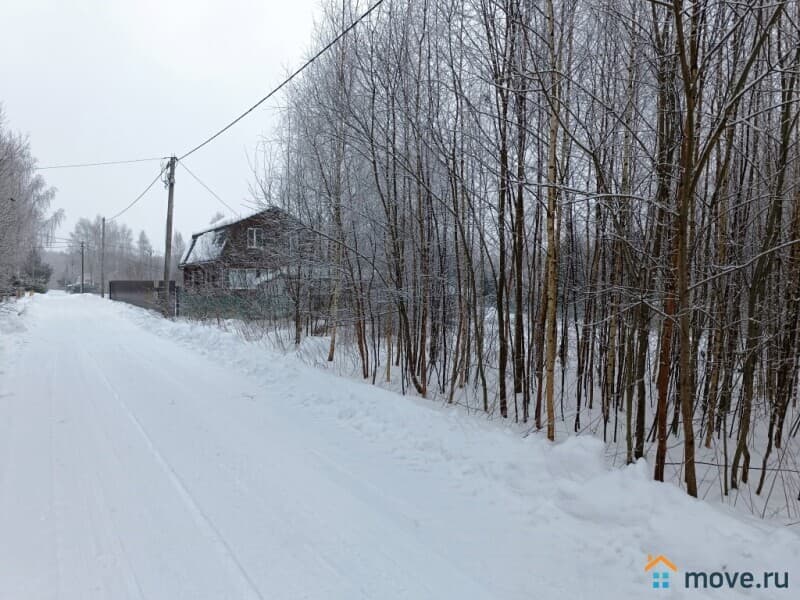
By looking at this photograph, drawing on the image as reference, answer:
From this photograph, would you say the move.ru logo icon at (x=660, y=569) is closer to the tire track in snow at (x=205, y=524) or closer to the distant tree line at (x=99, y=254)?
the tire track in snow at (x=205, y=524)

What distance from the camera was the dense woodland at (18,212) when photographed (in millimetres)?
18266

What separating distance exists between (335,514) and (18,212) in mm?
31010

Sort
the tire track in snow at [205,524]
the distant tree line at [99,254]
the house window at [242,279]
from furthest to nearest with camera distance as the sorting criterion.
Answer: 1. the distant tree line at [99,254]
2. the house window at [242,279]
3. the tire track in snow at [205,524]

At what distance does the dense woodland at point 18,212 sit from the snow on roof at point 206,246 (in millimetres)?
7852

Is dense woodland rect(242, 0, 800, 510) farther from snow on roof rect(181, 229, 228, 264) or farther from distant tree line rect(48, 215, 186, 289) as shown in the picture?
distant tree line rect(48, 215, 186, 289)

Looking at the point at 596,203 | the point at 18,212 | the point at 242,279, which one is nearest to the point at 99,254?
the point at 18,212

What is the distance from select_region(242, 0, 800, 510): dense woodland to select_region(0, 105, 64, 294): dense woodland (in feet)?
45.9

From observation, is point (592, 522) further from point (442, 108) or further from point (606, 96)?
point (442, 108)

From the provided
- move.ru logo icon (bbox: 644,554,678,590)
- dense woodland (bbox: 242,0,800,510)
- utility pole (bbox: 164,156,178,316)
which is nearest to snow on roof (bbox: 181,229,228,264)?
utility pole (bbox: 164,156,178,316)

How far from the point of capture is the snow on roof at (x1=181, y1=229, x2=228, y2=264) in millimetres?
24039

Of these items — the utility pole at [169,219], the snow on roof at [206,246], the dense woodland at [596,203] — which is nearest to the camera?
the dense woodland at [596,203]

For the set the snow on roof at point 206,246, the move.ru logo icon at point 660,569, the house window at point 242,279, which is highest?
the snow on roof at point 206,246

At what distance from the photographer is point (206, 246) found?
26.6 m

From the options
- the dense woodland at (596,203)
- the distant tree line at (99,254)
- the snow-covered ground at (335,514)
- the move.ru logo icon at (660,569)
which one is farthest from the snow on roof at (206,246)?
the distant tree line at (99,254)
